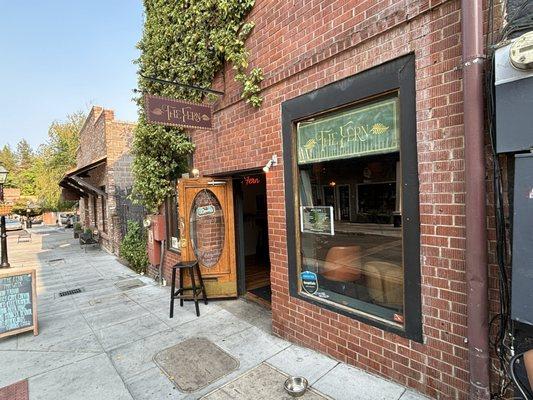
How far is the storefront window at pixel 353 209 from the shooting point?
2900 mm

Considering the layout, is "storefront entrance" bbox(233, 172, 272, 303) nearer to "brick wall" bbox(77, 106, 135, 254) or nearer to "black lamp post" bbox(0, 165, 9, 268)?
"brick wall" bbox(77, 106, 135, 254)

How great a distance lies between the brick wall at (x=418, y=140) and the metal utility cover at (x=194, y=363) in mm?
886

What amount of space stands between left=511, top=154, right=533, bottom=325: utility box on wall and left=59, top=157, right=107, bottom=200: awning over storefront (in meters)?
11.6

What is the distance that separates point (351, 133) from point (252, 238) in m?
6.90

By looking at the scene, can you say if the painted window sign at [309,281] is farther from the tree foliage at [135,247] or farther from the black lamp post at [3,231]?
the black lamp post at [3,231]

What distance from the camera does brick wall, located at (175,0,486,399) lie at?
2354 millimetres

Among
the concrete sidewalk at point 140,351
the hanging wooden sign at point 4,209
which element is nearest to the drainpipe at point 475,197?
the concrete sidewalk at point 140,351

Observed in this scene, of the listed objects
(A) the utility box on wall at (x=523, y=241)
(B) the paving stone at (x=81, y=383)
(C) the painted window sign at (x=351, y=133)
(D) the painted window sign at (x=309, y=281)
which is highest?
(C) the painted window sign at (x=351, y=133)

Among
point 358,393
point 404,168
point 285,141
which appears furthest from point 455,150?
point 358,393

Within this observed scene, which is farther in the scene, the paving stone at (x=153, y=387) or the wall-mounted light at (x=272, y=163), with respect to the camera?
the wall-mounted light at (x=272, y=163)

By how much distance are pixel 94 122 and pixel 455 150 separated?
47.1ft

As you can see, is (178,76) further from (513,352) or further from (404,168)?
(513,352)

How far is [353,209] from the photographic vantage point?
3.38 meters

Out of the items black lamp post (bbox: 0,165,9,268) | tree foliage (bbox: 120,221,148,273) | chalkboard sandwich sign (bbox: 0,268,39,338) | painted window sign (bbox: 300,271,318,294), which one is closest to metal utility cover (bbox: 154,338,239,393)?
painted window sign (bbox: 300,271,318,294)
